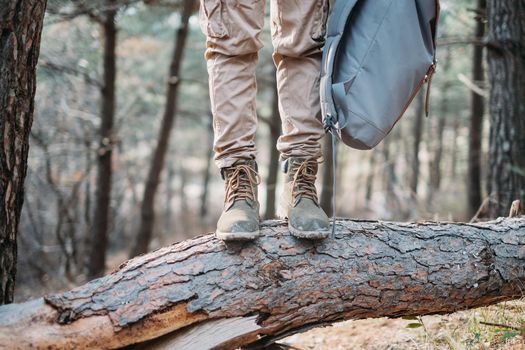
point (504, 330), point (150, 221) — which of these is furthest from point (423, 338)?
point (150, 221)

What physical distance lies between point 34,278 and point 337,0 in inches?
242

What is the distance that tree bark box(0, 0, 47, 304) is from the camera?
222 cm

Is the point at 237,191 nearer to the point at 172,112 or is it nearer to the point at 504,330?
the point at 504,330

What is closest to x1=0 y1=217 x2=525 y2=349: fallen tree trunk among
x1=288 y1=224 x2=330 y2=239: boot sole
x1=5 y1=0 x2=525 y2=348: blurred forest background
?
x1=288 y1=224 x2=330 y2=239: boot sole

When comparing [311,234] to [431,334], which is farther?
[431,334]

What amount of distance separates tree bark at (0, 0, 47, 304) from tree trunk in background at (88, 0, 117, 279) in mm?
3837

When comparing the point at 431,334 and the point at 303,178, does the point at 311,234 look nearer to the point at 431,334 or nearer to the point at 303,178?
the point at 303,178

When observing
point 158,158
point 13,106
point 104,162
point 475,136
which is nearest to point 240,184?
point 13,106

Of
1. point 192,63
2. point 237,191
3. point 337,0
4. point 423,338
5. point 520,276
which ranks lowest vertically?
point 423,338

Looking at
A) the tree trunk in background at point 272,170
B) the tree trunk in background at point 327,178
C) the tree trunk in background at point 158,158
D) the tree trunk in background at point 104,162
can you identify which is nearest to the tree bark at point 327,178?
the tree trunk in background at point 327,178

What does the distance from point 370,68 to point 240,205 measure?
2.68ft

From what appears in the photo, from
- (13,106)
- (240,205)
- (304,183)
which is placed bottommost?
(240,205)

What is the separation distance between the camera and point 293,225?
2.27m

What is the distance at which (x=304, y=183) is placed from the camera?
2383 mm
